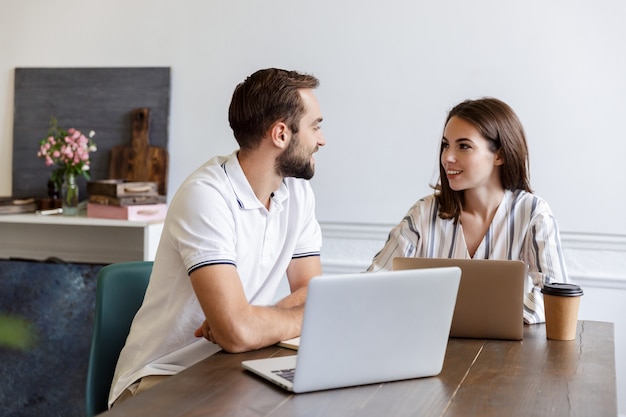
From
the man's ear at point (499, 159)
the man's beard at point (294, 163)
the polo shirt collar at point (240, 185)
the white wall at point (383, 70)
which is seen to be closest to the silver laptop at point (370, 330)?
the polo shirt collar at point (240, 185)

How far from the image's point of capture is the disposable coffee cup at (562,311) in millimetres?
1853

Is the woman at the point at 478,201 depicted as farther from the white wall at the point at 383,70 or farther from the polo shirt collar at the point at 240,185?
the white wall at the point at 383,70

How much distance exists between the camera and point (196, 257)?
1847mm

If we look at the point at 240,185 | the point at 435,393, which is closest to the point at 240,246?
the point at 240,185

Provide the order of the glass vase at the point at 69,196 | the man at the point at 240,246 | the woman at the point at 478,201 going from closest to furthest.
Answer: the man at the point at 240,246 < the woman at the point at 478,201 < the glass vase at the point at 69,196

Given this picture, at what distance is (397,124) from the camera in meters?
3.39

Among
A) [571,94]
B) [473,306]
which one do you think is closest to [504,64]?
[571,94]

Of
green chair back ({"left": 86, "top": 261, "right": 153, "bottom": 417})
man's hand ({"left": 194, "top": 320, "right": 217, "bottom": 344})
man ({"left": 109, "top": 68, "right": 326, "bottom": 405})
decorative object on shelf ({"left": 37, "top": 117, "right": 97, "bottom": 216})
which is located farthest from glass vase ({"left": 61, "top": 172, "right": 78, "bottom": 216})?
man's hand ({"left": 194, "top": 320, "right": 217, "bottom": 344})

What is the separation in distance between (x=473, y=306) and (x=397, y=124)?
5.36 ft

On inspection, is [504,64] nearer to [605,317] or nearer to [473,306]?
[605,317]

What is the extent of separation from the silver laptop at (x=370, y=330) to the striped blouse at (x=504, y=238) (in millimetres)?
766

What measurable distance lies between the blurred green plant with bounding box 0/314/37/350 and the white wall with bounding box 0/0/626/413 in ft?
2.14

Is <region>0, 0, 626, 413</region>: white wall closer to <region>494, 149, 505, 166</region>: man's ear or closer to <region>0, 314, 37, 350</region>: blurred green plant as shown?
<region>0, 314, 37, 350</region>: blurred green plant

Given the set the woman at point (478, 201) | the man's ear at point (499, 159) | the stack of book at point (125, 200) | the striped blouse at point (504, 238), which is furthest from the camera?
the stack of book at point (125, 200)
